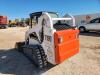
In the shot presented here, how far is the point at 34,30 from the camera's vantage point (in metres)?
8.38

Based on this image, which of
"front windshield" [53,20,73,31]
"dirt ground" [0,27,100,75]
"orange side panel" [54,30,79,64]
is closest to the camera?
"orange side panel" [54,30,79,64]

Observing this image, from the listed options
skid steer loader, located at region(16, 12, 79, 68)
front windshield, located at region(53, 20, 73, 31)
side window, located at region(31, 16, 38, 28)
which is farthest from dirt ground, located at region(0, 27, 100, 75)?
side window, located at region(31, 16, 38, 28)

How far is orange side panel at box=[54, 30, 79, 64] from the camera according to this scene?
6.95 metres

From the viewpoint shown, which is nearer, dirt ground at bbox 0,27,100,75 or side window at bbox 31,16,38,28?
dirt ground at bbox 0,27,100,75

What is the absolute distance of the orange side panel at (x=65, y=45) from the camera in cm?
695

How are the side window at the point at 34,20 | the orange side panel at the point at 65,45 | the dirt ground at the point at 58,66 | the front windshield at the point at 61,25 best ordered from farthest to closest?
the side window at the point at 34,20, the front windshield at the point at 61,25, the dirt ground at the point at 58,66, the orange side panel at the point at 65,45

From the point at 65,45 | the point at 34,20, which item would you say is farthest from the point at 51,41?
the point at 34,20

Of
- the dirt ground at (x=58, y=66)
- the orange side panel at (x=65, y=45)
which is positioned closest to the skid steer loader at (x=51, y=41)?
the orange side panel at (x=65, y=45)

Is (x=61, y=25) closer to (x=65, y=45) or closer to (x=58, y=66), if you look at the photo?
(x=65, y=45)

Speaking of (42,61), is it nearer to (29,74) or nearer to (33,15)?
(29,74)

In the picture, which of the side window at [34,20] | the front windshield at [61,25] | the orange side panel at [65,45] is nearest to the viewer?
the orange side panel at [65,45]

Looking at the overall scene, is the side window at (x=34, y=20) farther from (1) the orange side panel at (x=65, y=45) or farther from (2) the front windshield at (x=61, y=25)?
(1) the orange side panel at (x=65, y=45)

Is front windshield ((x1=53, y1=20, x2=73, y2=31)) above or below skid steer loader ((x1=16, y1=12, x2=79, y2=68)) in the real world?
above

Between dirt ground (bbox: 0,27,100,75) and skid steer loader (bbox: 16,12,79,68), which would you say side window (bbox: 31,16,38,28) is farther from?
dirt ground (bbox: 0,27,100,75)
